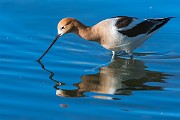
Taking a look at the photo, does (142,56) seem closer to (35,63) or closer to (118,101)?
(35,63)

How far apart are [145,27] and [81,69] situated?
5.31 feet

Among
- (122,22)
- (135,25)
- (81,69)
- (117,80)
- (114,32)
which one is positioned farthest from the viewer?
(135,25)

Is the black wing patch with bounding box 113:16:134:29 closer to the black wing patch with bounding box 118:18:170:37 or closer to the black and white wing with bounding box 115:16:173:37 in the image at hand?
the black and white wing with bounding box 115:16:173:37

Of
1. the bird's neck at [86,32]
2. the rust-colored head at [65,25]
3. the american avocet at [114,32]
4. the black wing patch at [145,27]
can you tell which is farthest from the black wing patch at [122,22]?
the rust-colored head at [65,25]

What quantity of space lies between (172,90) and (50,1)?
4.49 meters

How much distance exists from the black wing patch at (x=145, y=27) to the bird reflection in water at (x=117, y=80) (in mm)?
479

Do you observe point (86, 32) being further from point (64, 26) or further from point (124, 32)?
point (124, 32)

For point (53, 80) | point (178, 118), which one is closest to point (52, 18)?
point (53, 80)

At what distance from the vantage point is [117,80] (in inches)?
311

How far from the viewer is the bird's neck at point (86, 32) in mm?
9094

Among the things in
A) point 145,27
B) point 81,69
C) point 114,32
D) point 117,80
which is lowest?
point 117,80

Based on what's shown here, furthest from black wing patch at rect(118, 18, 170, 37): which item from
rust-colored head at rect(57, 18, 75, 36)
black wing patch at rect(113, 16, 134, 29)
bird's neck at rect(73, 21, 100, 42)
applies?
rust-colored head at rect(57, 18, 75, 36)

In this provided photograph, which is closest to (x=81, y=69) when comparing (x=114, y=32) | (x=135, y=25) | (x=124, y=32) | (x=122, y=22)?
(x=114, y=32)

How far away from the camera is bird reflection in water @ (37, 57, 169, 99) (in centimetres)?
742
